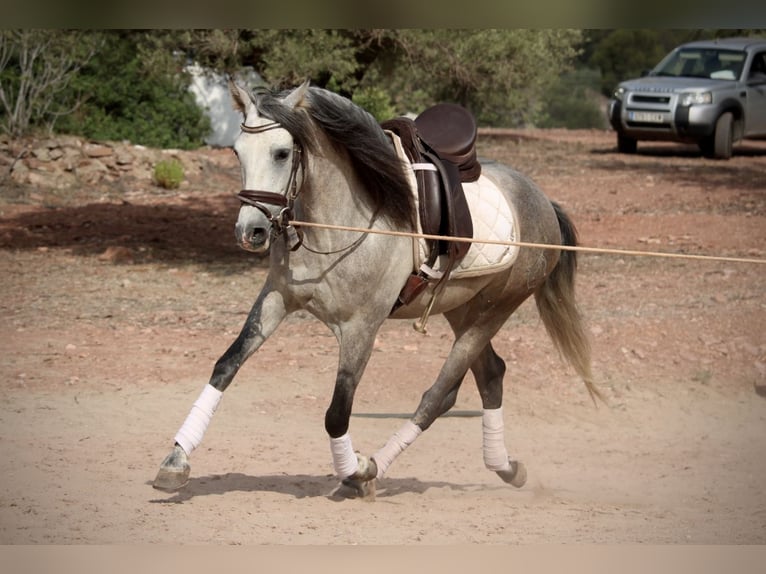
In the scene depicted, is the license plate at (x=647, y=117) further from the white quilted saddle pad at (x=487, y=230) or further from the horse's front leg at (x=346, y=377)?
the horse's front leg at (x=346, y=377)

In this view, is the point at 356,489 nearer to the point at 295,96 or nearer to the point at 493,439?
the point at 493,439

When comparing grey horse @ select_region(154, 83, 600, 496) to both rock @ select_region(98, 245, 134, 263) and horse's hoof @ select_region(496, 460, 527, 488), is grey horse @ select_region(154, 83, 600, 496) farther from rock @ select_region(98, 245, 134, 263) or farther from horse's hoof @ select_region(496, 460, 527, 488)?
rock @ select_region(98, 245, 134, 263)

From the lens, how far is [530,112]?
27.2m

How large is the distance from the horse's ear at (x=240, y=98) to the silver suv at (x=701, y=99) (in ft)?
47.8

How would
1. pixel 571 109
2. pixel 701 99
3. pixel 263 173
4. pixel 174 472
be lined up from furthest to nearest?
pixel 571 109 → pixel 701 99 → pixel 174 472 → pixel 263 173

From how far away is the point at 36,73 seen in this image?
1731 centimetres

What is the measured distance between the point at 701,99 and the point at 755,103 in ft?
4.51

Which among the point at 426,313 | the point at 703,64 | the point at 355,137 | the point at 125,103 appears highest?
the point at 355,137

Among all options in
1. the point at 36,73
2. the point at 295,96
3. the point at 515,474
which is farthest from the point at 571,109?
the point at 295,96

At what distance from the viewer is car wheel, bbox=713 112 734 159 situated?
1909cm

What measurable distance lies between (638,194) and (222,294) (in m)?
7.45

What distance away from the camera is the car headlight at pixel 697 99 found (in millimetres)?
18438

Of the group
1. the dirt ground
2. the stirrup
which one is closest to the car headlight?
the dirt ground

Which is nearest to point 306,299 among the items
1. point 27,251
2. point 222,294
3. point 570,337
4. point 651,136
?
point 570,337
